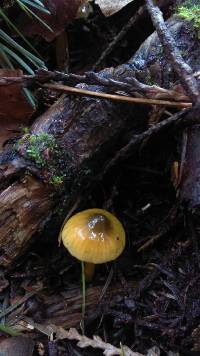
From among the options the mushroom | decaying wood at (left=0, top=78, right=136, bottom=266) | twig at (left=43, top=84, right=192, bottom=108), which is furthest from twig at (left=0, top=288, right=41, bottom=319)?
twig at (left=43, top=84, right=192, bottom=108)

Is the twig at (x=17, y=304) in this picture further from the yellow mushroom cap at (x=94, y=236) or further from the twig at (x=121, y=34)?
the twig at (x=121, y=34)

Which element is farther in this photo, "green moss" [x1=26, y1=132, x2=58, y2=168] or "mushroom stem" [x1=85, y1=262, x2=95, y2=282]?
"mushroom stem" [x1=85, y1=262, x2=95, y2=282]

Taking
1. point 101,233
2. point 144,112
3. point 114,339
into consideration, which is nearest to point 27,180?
point 101,233

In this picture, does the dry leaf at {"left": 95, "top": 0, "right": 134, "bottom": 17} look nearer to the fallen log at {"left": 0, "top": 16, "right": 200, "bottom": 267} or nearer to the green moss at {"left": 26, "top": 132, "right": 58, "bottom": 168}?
the fallen log at {"left": 0, "top": 16, "right": 200, "bottom": 267}

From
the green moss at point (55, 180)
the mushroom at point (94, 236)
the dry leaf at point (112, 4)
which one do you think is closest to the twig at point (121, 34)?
the dry leaf at point (112, 4)

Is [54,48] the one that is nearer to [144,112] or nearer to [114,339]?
[144,112]

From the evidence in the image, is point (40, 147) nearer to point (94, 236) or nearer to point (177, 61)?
point (94, 236)

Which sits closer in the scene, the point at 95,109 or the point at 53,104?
the point at 95,109
